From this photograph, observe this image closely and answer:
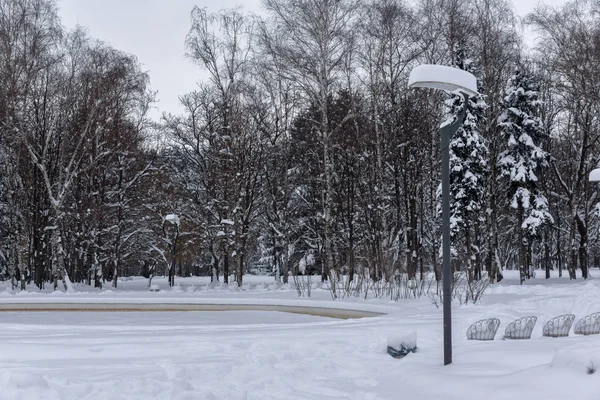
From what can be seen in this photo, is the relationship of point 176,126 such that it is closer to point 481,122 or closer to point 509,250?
point 481,122

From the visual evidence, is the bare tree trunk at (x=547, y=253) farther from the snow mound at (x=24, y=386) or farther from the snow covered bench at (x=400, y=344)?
the snow mound at (x=24, y=386)

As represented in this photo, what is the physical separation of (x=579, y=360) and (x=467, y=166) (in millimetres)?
22739

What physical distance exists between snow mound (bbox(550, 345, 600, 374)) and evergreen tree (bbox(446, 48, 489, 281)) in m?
21.1

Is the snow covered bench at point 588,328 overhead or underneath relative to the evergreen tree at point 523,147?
underneath

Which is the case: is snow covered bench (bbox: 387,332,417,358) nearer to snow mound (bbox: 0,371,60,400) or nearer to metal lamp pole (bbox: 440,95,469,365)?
metal lamp pole (bbox: 440,95,469,365)

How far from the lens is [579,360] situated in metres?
5.43

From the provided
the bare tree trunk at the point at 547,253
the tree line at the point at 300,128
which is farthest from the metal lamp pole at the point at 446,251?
the bare tree trunk at the point at 547,253

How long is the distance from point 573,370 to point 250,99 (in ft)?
Result: 86.0

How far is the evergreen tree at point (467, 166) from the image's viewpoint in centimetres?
2664

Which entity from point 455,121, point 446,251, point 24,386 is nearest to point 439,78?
point 455,121

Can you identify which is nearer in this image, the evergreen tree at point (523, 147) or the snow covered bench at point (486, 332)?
the snow covered bench at point (486, 332)

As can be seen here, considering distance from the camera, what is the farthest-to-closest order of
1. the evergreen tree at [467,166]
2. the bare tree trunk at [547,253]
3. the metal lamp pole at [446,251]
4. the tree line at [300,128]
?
the bare tree trunk at [547,253] < the evergreen tree at [467,166] < the tree line at [300,128] < the metal lamp pole at [446,251]

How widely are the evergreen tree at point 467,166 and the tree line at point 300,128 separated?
96mm

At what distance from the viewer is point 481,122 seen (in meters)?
30.1
